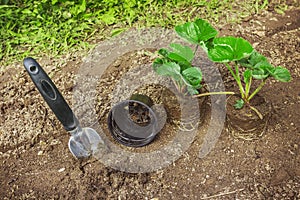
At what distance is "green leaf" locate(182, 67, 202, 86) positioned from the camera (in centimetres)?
163

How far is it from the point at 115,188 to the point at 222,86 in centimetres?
68

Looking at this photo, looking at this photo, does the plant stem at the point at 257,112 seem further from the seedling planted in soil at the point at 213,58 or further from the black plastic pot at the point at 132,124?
the black plastic pot at the point at 132,124

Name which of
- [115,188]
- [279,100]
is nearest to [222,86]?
[279,100]

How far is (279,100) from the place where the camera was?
1960 millimetres

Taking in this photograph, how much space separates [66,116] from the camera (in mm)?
1557

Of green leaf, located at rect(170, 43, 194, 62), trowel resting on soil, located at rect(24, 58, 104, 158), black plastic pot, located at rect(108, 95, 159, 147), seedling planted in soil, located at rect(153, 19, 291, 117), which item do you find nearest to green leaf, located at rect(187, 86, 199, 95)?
seedling planted in soil, located at rect(153, 19, 291, 117)

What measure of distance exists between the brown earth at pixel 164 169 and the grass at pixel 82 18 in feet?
1.24

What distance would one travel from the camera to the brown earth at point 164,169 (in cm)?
173

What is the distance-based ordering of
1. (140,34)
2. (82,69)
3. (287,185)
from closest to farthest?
(287,185) < (82,69) < (140,34)

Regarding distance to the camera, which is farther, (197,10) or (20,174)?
(197,10)

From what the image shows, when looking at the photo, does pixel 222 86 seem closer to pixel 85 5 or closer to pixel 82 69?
pixel 82 69

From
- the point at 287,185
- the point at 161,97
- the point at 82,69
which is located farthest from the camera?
the point at 82,69

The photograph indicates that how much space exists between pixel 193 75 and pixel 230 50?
0.17 meters

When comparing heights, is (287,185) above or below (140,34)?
below
